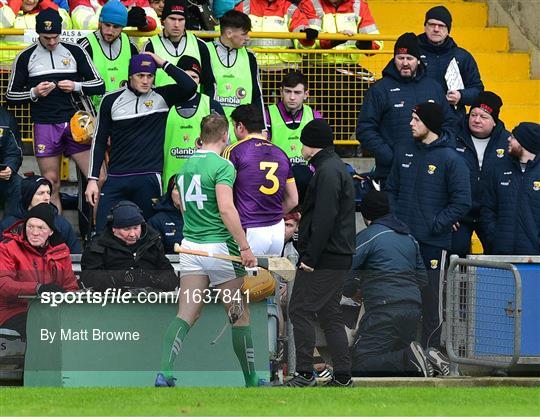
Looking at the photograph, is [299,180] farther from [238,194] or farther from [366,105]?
[238,194]

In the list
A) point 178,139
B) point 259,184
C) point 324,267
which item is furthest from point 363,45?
point 324,267

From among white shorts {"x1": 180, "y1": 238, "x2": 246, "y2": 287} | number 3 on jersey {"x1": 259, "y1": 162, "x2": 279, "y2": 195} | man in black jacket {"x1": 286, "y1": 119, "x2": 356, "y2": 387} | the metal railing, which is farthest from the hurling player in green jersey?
the metal railing

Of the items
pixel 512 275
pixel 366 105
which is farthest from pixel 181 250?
pixel 366 105

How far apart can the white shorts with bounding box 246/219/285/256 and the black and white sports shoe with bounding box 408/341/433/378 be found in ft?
4.45

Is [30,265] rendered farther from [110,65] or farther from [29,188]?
[110,65]

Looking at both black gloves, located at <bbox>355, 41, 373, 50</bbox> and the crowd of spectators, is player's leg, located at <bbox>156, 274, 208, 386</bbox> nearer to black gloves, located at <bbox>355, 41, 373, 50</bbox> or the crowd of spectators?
the crowd of spectators

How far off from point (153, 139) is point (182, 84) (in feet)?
1.95

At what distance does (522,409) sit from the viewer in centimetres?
1209

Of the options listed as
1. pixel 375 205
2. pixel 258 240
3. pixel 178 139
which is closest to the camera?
pixel 258 240

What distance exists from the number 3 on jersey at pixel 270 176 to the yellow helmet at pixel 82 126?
278 centimetres

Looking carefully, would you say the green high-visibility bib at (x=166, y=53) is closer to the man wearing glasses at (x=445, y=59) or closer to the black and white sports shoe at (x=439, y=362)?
the man wearing glasses at (x=445, y=59)

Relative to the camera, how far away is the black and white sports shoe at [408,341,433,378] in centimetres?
1426

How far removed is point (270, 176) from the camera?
14055mm

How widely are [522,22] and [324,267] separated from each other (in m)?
8.12
